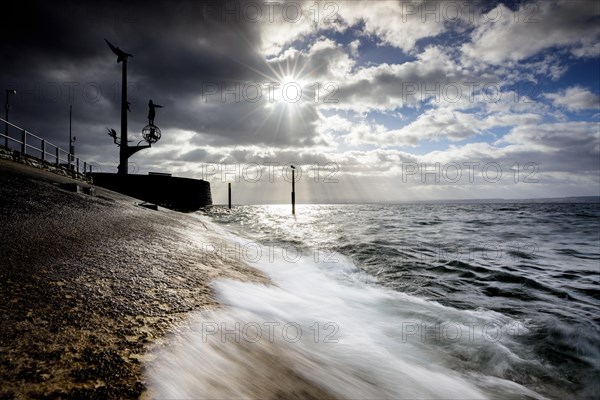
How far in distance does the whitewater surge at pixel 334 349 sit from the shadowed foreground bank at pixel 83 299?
0.25m

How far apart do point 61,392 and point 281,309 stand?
3.17m

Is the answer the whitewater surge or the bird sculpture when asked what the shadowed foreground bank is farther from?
the bird sculpture

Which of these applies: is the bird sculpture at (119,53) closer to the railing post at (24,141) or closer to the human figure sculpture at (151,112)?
the human figure sculpture at (151,112)

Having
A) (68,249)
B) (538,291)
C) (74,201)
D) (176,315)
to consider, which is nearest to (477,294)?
(538,291)

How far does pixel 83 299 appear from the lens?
2.57 metres

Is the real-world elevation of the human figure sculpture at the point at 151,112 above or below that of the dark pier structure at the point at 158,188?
above

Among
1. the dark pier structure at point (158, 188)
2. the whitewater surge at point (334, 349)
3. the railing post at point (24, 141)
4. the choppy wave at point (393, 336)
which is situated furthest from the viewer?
the dark pier structure at point (158, 188)

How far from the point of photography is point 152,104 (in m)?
26.8

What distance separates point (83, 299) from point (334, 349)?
9.37ft

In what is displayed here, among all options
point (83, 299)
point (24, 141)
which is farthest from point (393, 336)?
point (24, 141)

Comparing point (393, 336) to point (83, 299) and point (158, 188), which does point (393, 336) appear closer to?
point (83, 299)

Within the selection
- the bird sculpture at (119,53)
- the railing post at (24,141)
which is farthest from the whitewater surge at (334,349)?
the bird sculpture at (119,53)

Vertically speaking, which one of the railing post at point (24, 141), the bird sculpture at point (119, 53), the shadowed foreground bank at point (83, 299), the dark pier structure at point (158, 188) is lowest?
the shadowed foreground bank at point (83, 299)

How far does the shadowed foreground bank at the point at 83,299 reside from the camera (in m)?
1.74
